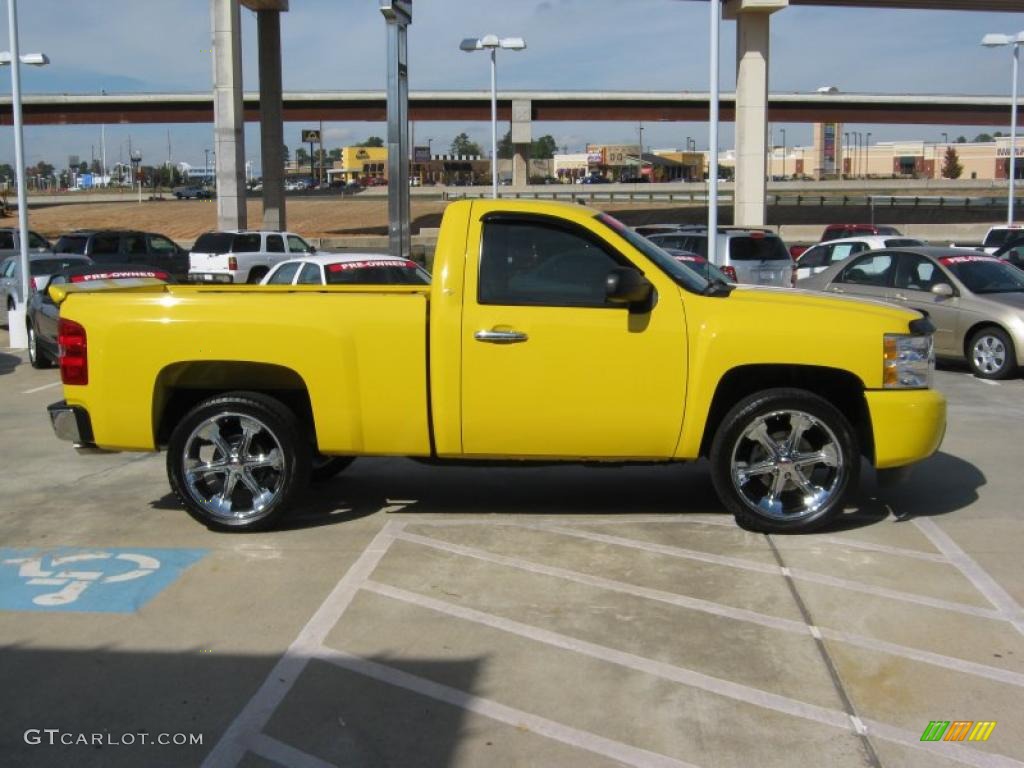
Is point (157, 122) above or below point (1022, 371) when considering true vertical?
above

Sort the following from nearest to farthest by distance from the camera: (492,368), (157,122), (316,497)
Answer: (492,368)
(316,497)
(157,122)

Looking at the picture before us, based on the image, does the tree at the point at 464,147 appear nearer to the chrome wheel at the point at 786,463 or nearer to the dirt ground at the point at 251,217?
the dirt ground at the point at 251,217

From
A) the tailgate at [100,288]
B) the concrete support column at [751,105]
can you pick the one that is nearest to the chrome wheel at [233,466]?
the tailgate at [100,288]

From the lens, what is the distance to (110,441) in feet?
20.9

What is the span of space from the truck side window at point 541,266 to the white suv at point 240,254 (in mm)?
20368

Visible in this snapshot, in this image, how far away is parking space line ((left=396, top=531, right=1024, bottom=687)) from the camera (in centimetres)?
440

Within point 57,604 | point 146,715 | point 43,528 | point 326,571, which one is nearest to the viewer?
point 146,715

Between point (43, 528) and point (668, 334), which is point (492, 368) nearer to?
point (668, 334)

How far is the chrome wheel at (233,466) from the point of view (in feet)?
20.7

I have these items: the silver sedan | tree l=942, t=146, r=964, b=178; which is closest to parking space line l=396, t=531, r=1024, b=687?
the silver sedan

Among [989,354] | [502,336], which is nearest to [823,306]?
[502,336]

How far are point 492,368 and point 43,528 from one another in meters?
3.07

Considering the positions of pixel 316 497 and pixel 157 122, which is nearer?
pixel 316 497

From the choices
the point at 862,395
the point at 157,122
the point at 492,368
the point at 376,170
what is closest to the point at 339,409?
the point at 492,368
